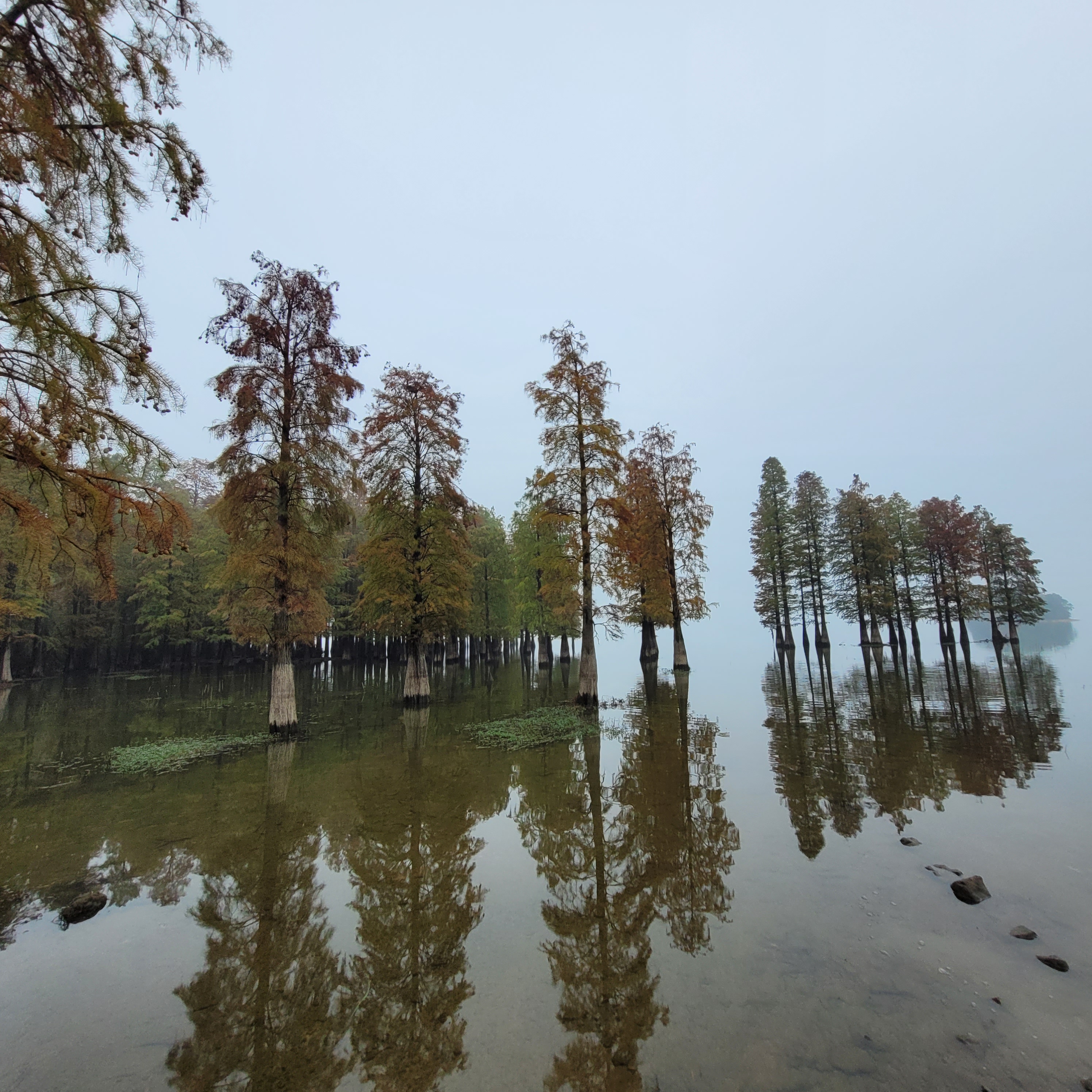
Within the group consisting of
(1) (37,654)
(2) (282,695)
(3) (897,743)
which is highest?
(1) (37,654)

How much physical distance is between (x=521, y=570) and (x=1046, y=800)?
127 ft

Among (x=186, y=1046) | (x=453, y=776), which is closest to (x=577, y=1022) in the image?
(x=186, y=1046)

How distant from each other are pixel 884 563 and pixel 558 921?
170ft

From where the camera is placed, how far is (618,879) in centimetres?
677

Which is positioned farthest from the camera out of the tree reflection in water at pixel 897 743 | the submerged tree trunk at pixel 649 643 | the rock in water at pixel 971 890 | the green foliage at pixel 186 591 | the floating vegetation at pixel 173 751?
the green foliage at pixel 186 591

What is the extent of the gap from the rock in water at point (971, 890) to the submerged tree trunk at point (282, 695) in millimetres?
17603

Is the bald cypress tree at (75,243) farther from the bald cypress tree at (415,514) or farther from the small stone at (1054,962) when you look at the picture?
the bald cypress tree at (415,514)

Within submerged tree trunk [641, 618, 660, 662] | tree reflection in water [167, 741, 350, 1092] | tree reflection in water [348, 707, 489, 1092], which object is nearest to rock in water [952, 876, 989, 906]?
tree reflection in water [348, 707, 489, 1092]

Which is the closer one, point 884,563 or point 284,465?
point 284,465

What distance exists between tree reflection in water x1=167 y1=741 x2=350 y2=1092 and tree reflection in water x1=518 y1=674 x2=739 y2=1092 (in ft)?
6.58

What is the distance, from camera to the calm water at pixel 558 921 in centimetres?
396

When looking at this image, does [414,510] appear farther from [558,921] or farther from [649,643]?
[649,643]

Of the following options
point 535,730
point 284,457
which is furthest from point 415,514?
point 535,730

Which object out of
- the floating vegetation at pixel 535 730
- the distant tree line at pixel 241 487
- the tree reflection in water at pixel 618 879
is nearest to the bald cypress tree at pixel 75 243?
the distant tree line at pixel 241 487
